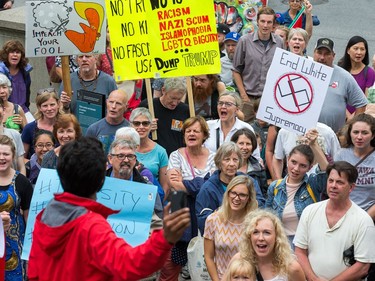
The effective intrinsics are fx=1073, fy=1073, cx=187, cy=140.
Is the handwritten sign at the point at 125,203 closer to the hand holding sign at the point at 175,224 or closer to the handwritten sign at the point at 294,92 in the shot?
the handwritten sign at the point at 294,92

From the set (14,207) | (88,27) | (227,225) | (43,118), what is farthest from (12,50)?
(227,225)

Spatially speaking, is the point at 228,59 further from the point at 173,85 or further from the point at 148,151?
the point at 148,151

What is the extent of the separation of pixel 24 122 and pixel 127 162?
8.48 ft

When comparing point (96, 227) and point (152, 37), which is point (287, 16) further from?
point (96, 227)

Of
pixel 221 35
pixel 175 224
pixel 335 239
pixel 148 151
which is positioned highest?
pixel 221 35

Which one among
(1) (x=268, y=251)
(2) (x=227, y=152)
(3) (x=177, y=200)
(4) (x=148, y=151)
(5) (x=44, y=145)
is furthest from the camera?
(4) (x=148, y=151)

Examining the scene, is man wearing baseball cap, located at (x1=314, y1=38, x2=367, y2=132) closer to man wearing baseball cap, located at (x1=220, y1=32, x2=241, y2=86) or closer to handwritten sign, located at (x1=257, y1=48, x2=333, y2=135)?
handwritten sign, located at (x1=257, y1=48, x2=333, y2=135)

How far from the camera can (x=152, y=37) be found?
35.9 feet

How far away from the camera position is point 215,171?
360 inches

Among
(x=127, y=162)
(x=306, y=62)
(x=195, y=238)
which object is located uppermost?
(x=306, y=62)

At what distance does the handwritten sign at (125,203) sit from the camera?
8.45 meters

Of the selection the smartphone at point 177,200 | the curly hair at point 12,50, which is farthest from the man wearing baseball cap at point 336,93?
the smartphone at point 177,200

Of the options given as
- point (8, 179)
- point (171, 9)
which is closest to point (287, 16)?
point (171, 9)

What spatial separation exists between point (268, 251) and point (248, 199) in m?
0.99
